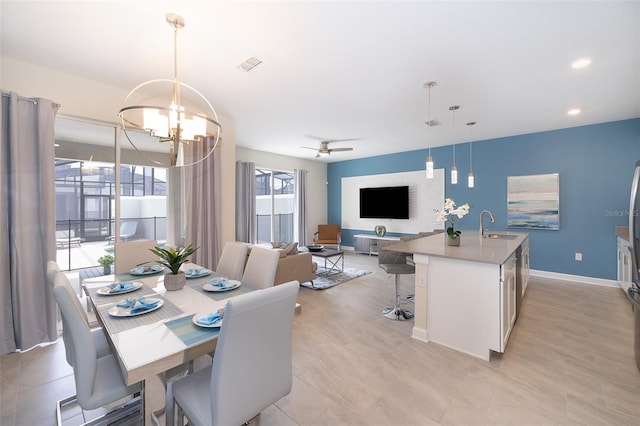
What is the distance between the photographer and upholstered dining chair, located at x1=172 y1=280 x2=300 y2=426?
1.11m

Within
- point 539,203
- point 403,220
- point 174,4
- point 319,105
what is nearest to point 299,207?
point 403,220

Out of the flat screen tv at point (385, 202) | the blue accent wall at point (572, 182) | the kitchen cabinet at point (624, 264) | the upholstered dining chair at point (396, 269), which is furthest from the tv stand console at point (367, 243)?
the kitchen cabinet at point (624, 264)

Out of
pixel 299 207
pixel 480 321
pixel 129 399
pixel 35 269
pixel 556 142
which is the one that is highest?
pixel 556 142

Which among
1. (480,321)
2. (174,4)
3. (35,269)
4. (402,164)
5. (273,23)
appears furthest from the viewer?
(402,164)

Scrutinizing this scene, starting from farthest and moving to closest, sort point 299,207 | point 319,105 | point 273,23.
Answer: point 299,207
point 319,105
point 273,23

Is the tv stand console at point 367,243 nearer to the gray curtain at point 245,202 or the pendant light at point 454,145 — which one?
the pendant light at point 454,145

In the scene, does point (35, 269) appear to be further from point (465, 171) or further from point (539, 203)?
point (539, 203)

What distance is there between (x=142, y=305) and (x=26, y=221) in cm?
201

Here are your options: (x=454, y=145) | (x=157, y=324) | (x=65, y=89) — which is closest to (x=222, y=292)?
(x=157, y=324)

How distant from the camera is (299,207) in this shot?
23.9ft

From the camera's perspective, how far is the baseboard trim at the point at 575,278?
4340 millimetres

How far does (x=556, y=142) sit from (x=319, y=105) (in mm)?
4277

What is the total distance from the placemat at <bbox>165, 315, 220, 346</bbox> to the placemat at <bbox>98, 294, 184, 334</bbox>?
113 mm

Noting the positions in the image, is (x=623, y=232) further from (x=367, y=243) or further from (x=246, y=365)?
(x=246, y=365)
